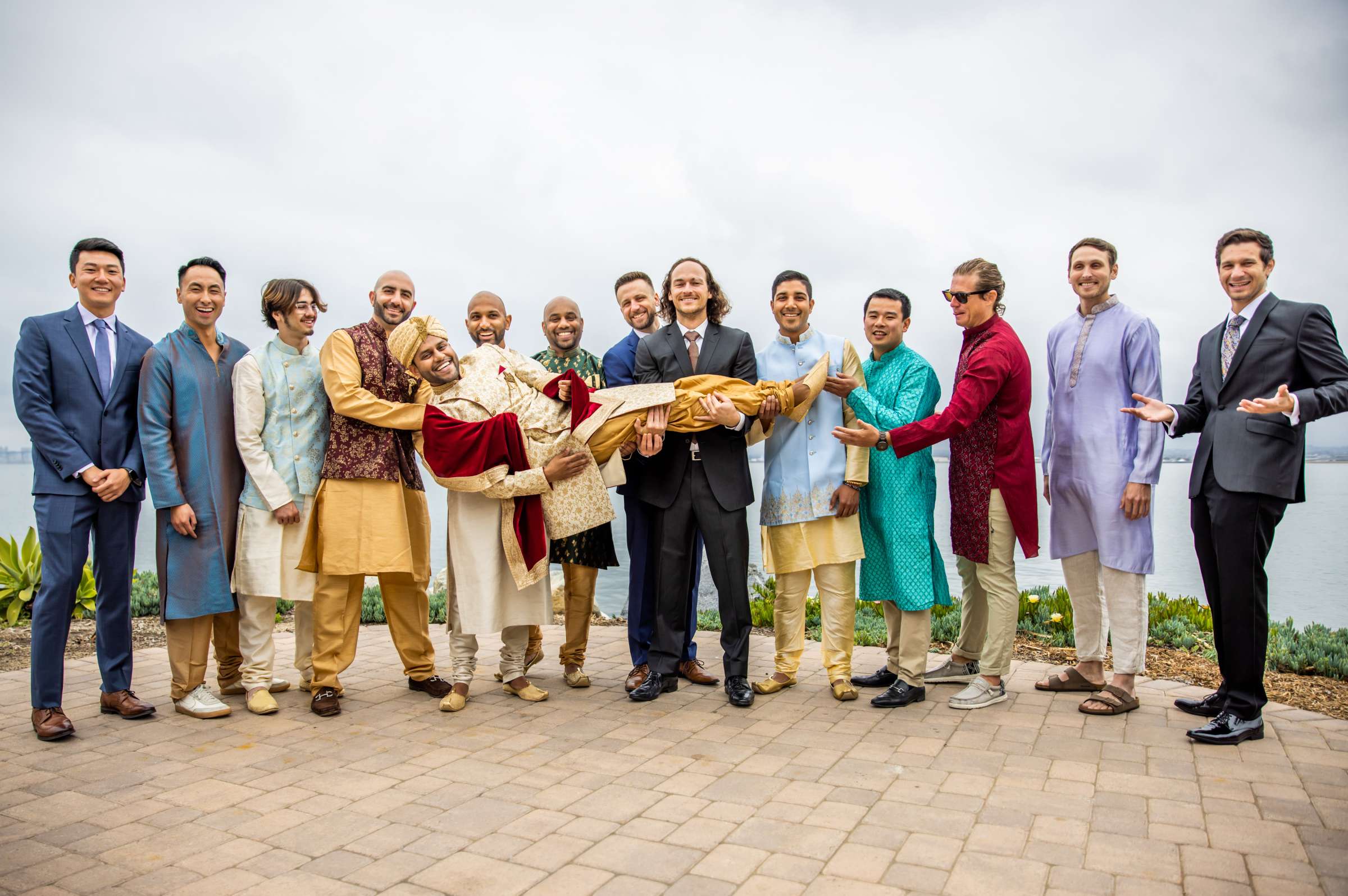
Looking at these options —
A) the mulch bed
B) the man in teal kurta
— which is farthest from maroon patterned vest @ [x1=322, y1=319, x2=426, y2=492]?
the man in teal kurta

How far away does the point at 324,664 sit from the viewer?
4363mm

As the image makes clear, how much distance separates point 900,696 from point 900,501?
0.98m

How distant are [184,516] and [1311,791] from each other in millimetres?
4894

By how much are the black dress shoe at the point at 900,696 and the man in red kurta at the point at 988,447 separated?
0.20 metres

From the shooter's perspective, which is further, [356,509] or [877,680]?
[877,680]

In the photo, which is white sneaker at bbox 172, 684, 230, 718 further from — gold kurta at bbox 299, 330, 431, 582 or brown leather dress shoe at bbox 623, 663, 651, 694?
brown leather dress shoe at bbox 623, 663, 651, 694

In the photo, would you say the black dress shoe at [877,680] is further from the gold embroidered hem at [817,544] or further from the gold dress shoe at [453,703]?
the gold dress shoe at [453,703]

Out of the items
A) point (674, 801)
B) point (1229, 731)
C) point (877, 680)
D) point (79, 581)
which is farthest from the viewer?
point (877, 680)

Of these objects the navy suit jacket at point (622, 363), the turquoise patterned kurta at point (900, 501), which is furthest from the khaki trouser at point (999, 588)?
the navy suit jacket at point (622, 363)

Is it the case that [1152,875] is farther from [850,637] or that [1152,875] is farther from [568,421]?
[568,421]

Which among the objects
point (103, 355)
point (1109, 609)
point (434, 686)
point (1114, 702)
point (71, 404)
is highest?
point (103, 355)

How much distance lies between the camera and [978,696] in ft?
14.1

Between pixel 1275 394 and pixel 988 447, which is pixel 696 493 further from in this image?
pixel 1275 394

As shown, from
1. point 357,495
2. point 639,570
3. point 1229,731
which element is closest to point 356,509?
point 357,495
